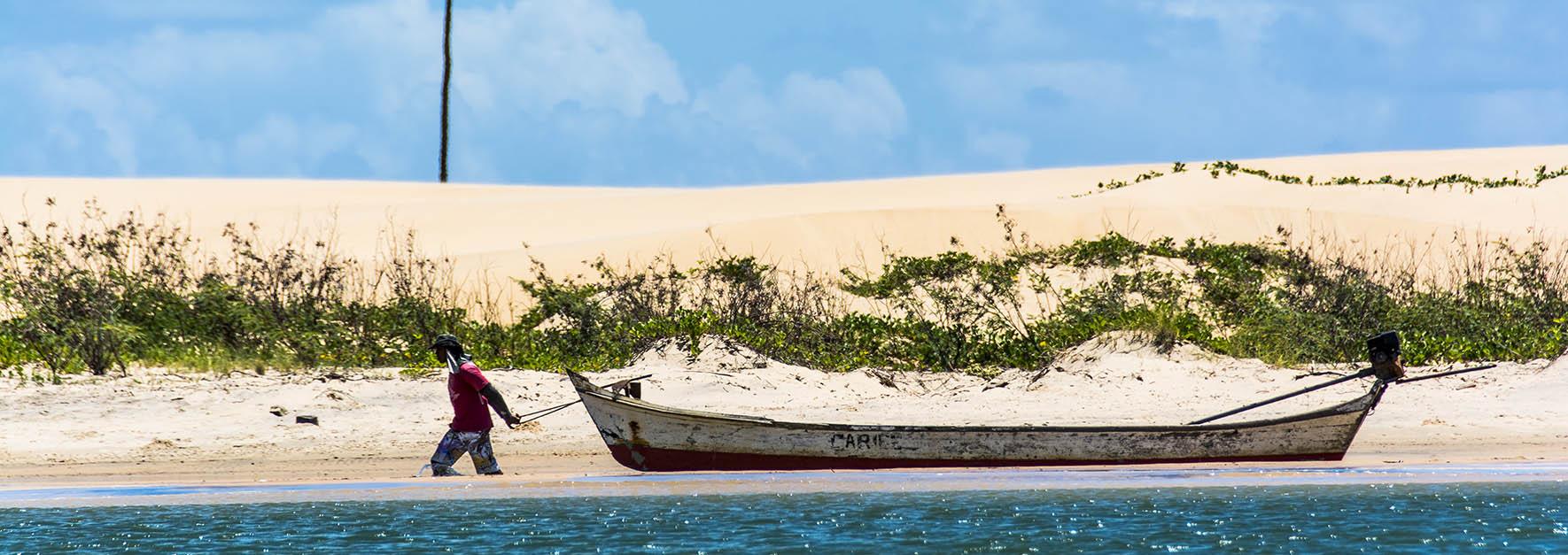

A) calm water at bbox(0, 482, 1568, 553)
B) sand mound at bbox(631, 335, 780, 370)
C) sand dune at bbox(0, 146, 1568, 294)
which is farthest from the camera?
sand dune at bbox(0, 146, 1568, 294)

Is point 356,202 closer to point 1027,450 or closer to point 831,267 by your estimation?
point 831,267

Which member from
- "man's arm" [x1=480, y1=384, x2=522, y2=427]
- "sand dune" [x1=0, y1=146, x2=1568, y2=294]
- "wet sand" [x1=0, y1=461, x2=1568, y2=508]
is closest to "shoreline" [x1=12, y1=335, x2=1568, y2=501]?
"wet sand" [x1=0, y1=461, x2=1568, y2=508]

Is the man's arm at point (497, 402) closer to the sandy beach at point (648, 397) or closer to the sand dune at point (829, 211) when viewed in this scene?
the sandy beach at point (648, 397)

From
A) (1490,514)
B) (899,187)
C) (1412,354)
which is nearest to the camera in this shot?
(1490,514)

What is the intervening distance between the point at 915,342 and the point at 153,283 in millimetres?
8860

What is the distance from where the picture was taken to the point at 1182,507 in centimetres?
1225

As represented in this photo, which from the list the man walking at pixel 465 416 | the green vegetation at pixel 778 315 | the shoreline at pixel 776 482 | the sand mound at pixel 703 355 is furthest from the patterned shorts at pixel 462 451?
the green vegetation at pixel 778 315

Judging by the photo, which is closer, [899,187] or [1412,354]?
[1412,354]

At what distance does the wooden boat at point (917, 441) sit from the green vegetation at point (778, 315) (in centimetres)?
408

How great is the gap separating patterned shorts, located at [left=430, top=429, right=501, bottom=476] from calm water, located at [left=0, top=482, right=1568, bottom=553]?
2.30ft

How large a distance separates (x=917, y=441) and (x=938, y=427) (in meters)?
0.24

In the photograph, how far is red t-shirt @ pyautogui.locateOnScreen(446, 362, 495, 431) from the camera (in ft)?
41.7

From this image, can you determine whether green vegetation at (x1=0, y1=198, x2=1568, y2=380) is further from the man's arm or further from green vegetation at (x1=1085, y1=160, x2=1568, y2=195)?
green vegetation at (x1=1085, y1=160, x2=1568, y2=195)

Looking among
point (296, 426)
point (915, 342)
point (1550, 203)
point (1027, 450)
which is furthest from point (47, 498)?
point (1550, 203)
